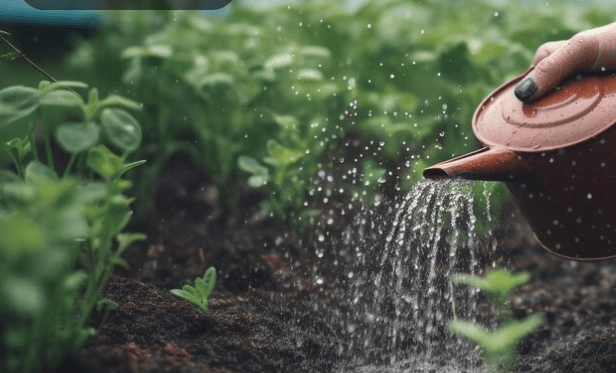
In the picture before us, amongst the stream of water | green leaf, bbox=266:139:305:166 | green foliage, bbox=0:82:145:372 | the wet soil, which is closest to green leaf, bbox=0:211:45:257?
green foliage, bbox=0:82:145:372

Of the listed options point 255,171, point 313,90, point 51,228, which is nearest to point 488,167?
point 51,228

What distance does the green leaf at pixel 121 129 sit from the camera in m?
1.05

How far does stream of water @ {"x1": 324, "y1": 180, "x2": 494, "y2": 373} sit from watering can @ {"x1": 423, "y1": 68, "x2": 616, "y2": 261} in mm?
254

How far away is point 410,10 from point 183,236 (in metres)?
1.66

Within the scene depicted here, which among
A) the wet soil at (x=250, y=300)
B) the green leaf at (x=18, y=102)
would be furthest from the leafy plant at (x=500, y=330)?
the green leaf at (x=18, y=102)

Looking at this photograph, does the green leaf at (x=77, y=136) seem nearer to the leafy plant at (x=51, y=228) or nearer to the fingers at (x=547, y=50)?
the leafy plant at (x=51, y=228)

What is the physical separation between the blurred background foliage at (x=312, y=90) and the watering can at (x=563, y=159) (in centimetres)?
62

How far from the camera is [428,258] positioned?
78.3 inches

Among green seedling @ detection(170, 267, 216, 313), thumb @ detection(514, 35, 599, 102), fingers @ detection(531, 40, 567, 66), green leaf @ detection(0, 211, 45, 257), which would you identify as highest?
fingers @ detection(531, 40, 567, 66)

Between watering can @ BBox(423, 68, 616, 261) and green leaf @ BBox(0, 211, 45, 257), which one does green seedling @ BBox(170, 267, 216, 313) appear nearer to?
→ watering can @ BBox(423, 68, 616, 261)

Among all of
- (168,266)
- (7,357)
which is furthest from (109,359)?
(168,266)

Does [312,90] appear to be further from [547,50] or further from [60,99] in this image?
[60,99]

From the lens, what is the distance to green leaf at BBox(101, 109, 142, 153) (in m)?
1.05

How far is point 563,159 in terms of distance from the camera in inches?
50.5
